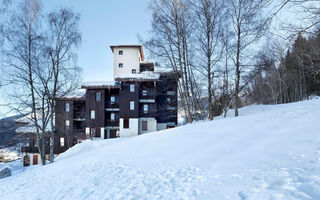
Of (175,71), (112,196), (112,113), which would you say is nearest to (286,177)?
(112,196)

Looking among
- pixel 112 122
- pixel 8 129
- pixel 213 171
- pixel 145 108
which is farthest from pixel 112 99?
pixel 213 171

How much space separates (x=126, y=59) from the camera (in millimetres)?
26844

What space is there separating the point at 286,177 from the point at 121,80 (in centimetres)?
1895

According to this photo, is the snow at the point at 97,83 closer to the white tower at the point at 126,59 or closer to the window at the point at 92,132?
the window at the point at 92,132

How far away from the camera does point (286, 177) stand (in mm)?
2754

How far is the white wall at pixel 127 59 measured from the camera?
87.7 ft

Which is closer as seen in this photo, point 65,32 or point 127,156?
point 127,156

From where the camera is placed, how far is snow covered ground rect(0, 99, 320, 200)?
106 inches

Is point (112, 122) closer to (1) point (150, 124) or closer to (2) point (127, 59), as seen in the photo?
(1) point (150, 124)

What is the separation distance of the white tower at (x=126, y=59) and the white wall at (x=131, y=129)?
9.33 meters

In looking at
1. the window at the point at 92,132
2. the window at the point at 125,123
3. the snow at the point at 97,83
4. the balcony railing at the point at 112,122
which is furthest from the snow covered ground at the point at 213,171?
the balcony railing at the point at 112,122

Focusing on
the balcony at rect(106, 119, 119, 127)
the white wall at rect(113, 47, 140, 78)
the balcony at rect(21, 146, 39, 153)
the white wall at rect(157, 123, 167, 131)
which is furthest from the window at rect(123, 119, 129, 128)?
the balcony at rect(21, 146, 39, 153)

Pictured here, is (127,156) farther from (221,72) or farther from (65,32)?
(65,32)

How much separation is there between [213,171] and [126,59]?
25609 millimetres
